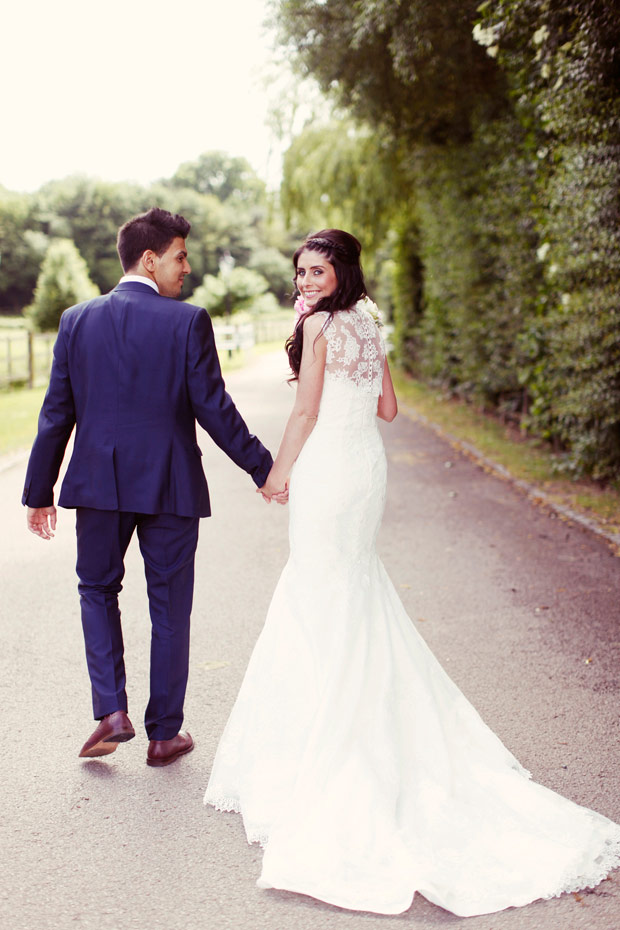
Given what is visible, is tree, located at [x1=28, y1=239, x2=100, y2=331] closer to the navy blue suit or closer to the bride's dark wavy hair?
the navy blue suit

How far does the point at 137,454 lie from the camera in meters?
3.53

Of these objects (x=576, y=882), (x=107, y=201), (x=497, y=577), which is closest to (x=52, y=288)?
(x=107, y=201)

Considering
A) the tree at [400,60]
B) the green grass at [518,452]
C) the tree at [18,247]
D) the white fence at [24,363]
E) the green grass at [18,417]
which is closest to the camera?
the green grass at [518,452]

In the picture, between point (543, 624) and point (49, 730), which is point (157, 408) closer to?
point (49, 730)

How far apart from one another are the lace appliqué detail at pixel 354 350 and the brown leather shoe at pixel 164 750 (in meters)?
1.63

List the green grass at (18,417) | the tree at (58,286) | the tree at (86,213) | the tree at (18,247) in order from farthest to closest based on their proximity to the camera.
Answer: the tree at (86,213)
the tree at (18,247)
the tree at (58,286)
the green grass at (18,417)

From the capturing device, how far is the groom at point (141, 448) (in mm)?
3500

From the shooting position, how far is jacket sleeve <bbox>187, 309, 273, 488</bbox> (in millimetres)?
3488

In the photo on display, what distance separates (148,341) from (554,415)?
25.6ft

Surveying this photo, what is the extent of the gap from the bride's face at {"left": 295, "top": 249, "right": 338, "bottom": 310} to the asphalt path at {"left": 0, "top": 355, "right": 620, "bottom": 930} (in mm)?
1933

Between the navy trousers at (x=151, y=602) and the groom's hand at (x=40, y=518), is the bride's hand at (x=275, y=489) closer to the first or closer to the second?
the navy trousers at (x=151, y=602)

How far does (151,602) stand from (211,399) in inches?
34.6

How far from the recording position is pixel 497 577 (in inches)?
250

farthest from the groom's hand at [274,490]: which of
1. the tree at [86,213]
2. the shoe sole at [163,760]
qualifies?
the tree at [86,213]
